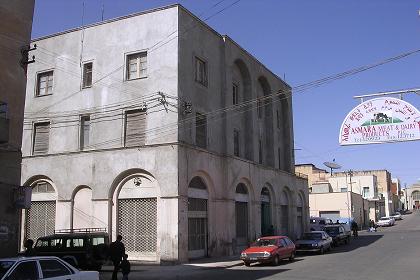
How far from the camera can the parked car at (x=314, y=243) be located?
31406 millimetres

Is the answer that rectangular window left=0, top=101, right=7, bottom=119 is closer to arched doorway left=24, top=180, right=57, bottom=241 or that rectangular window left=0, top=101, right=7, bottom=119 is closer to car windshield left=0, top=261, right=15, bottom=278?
car windshield left=0, top=261, right=15, bottom=278

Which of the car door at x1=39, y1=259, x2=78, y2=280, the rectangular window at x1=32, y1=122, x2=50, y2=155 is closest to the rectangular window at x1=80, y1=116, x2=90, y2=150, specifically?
the rectangular window at x1=32, y1=122, x2=50, y2=155

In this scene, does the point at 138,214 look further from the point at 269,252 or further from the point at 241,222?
the point at 241,222

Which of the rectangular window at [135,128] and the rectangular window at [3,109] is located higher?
the rectangular window at [135,128]

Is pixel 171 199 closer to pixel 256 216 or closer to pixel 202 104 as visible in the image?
pixel 202 104

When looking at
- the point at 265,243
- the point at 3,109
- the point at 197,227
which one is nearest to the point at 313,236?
the point at 265,243

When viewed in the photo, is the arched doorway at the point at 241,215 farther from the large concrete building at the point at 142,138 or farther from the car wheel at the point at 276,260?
the car wheel at the point at 276,260

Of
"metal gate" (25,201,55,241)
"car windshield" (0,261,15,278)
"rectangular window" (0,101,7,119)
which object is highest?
"rectangular window" (0,101,7,119)

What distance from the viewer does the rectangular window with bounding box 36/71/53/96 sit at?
3247 cm

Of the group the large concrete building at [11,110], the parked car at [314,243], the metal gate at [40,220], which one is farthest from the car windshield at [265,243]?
the metal gate at [40,220]

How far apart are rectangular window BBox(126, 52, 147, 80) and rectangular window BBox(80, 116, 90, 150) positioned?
12.6 feet

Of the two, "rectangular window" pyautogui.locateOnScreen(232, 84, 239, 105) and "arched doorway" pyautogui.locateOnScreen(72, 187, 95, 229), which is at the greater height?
"rectangular window" pyautogui.locateOnScreen(232, 84, 239, 105)

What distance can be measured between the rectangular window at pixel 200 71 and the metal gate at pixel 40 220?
38.0ft

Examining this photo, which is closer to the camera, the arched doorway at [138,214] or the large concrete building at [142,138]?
the arched doorway at [138,214]
